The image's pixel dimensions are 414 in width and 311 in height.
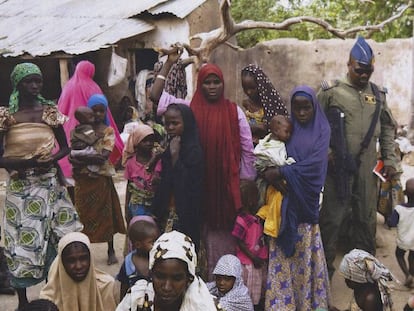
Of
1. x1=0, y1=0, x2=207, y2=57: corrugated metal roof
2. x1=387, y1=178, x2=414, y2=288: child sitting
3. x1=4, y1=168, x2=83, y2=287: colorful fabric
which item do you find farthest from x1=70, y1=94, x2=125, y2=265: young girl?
x1=0, y1=0, x2=207, y2=57: corrugated metal roof

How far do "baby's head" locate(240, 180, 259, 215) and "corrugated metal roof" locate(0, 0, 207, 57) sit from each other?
5627 millimetres

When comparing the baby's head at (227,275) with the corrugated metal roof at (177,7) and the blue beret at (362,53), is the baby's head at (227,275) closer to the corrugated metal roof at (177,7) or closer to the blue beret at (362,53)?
the blue beret at (362,53)

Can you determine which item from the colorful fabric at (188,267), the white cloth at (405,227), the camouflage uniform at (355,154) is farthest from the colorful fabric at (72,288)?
the white cloth at (405,227)

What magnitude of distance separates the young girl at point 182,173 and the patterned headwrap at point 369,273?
1.16m

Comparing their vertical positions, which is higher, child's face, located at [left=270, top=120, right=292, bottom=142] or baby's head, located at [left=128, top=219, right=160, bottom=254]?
child's face, located at [left=270, top=120, right=292, bottom=142]

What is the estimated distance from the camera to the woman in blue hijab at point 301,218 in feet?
13.3

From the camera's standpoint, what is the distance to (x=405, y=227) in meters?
4.87

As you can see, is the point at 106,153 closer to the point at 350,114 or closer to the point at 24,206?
the point at 24,206

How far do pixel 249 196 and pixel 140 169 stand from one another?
95 centimetres

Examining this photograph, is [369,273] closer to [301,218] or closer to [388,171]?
[301,218]

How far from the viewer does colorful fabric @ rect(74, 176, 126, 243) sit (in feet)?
16.7

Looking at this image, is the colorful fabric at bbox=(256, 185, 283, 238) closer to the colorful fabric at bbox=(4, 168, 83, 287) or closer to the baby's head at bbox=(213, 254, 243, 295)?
the baby's head at bbox=(213, 254, 243, 295)

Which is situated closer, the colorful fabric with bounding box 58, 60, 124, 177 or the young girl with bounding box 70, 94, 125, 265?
the young girl with bounding box 70, 94, 125, 265

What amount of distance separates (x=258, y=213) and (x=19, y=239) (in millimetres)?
1687
